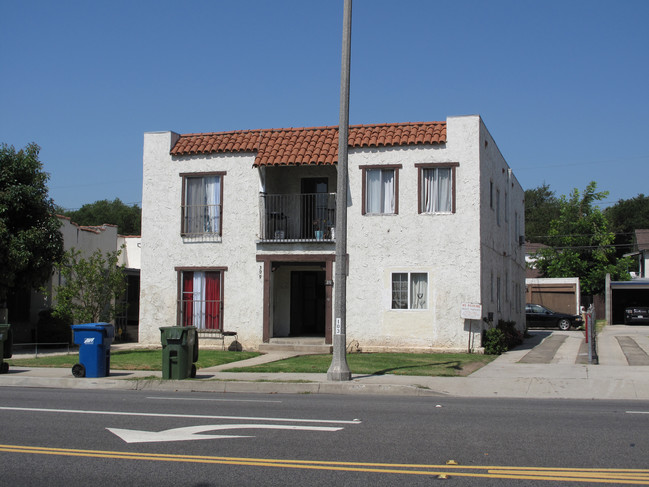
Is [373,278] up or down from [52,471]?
up

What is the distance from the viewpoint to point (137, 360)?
63.7ft

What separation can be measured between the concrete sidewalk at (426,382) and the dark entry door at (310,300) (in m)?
7.60

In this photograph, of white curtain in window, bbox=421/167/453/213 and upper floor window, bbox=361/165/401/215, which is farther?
upper floor window, bbox=361/165/401/215

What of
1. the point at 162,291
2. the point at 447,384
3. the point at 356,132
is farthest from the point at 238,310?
the point at 447,384

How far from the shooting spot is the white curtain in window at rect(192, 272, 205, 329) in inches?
927

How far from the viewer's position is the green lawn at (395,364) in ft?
53.8

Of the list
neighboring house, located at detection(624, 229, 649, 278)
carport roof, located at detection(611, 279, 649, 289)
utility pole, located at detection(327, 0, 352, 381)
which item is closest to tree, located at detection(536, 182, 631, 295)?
neighboring house, located at detection(624, 229, 649, 278)

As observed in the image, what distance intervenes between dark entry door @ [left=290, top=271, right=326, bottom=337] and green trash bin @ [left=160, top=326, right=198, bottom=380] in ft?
31.6

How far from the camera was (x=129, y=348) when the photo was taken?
2417cm

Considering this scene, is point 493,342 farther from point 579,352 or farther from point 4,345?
point 4,345

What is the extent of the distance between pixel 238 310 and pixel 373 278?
446 centimetres

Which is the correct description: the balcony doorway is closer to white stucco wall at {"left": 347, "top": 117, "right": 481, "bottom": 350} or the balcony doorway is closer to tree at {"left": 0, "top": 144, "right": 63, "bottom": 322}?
white stucco wall at {"left": 347, "top": 117, "right": 481, "bottom": 350}

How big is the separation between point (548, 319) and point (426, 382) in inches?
1029

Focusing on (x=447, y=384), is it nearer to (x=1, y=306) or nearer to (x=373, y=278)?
(x=373, y=278)
